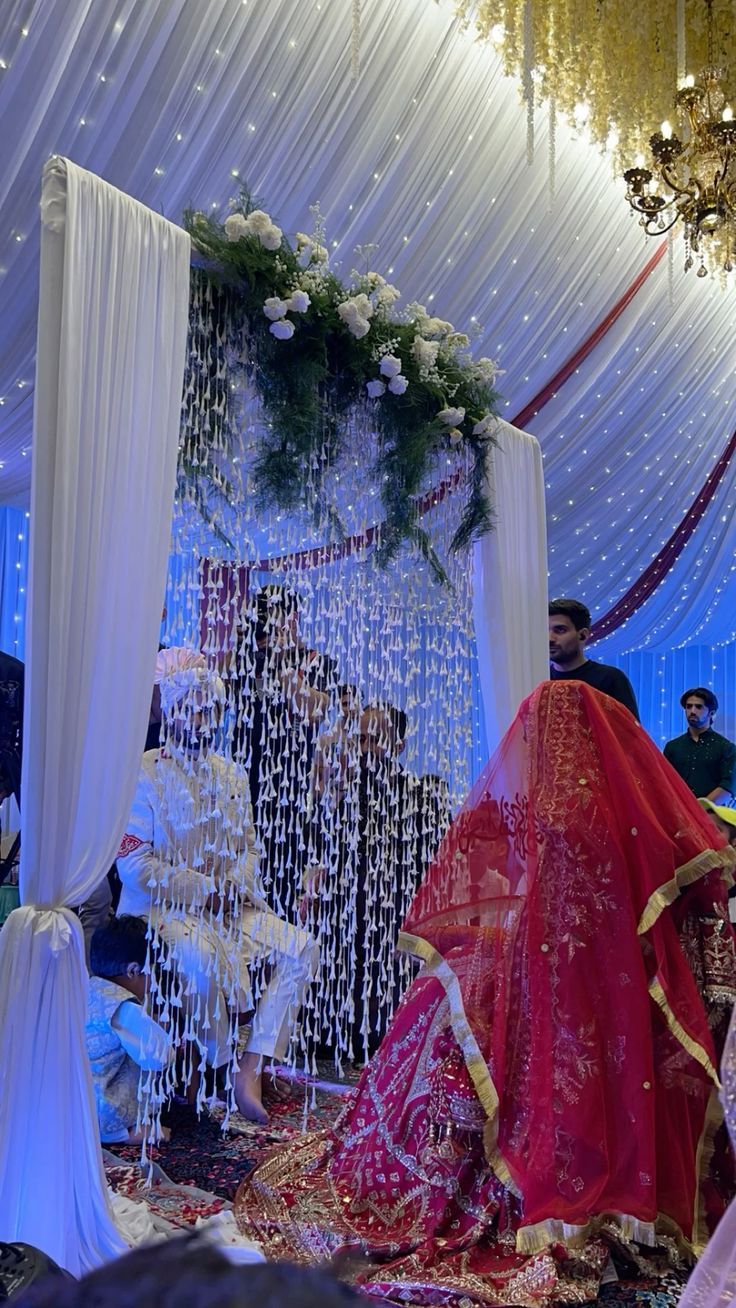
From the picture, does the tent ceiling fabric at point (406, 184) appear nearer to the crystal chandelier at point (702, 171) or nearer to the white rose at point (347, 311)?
the crystal chandelier at point (702, 171)

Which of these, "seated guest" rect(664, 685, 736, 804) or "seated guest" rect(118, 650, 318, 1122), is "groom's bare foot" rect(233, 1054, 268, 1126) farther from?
"seated guest" rect(664, 685, 736, 804)

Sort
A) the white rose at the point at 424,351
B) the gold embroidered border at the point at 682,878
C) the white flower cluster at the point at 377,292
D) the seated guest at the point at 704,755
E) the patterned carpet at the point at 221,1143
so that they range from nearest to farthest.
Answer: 1. the gold embroidered border at the point at 682,878
2. the patterned carpet at the point at 221,1143
3. the white flower cluster at the point at 377,292
4. the white rose at the point at 424,351
5. the seated guest at the point at 704,755

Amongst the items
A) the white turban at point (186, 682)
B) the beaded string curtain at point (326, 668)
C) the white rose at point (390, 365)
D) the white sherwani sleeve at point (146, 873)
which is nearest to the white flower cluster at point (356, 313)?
the white rose at point (390, 365)

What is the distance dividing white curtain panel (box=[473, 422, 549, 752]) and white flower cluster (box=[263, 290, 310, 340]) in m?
1.24

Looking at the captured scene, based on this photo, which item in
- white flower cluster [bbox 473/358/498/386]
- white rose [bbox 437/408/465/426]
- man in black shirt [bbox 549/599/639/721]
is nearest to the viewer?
white rose [bbox 437/408/465/426]

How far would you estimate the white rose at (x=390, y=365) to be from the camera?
3.79 m

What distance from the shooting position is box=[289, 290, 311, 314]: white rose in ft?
11.2

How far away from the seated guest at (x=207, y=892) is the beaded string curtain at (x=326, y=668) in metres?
0.06

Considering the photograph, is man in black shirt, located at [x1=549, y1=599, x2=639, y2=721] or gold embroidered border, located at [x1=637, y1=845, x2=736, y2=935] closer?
gold embroidered border, located at [x1=637, y1=845, x2=736, y2=935]

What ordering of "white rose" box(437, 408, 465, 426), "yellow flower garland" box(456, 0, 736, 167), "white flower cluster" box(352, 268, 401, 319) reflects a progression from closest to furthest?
"white flower cluster" box(352, 268, 401, 319) < "white rose" box(437, 408, 465, 426) < "yellow flower garland" box(456, 0, 736, 167)

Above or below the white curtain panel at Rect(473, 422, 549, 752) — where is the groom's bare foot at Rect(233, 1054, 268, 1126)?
below

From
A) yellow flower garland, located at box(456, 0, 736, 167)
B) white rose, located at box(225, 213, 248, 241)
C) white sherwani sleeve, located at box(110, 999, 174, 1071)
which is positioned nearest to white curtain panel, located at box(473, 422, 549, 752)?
white rose, located at box(225, 213, 248, 241)

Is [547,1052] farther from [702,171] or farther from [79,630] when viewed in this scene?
[702,171]

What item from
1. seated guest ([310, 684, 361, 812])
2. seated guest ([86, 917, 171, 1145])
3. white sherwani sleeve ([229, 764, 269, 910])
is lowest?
seated guest ([86, 917, 171, 1145])
